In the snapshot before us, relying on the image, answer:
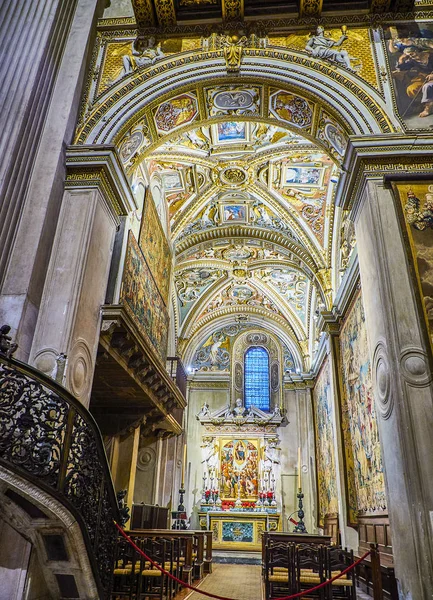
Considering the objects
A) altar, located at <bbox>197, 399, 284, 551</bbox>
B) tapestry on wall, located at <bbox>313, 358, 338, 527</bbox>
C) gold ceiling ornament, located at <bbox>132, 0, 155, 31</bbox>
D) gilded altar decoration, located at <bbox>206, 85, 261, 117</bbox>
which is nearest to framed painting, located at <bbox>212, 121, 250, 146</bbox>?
gilded altar decoration, located at <bbox>206, 85, 261, 117</bbox>

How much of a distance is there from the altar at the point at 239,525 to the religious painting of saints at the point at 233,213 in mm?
9963

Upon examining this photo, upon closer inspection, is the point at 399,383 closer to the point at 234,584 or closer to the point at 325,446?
the point at 234,584

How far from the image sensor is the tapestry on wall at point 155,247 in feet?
34.6

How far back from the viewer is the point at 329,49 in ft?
26.7

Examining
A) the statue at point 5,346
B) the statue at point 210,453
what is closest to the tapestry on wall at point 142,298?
the statue at point 5,346

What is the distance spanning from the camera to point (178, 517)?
50.2ft

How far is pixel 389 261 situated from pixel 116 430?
7.93m

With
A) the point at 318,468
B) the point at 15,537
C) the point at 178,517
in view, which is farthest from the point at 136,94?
the point at 318,468

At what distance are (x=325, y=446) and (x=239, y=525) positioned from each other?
4.30m

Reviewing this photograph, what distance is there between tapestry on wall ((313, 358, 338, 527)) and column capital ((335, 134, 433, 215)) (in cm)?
771

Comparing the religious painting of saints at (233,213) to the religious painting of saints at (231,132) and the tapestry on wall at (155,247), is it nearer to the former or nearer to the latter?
the tapestry on wall at (155,247)

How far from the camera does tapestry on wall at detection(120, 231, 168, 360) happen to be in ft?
29.1

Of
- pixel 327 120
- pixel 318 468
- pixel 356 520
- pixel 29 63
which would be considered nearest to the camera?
pixel 29 63

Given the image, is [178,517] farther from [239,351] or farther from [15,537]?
[15,537]
